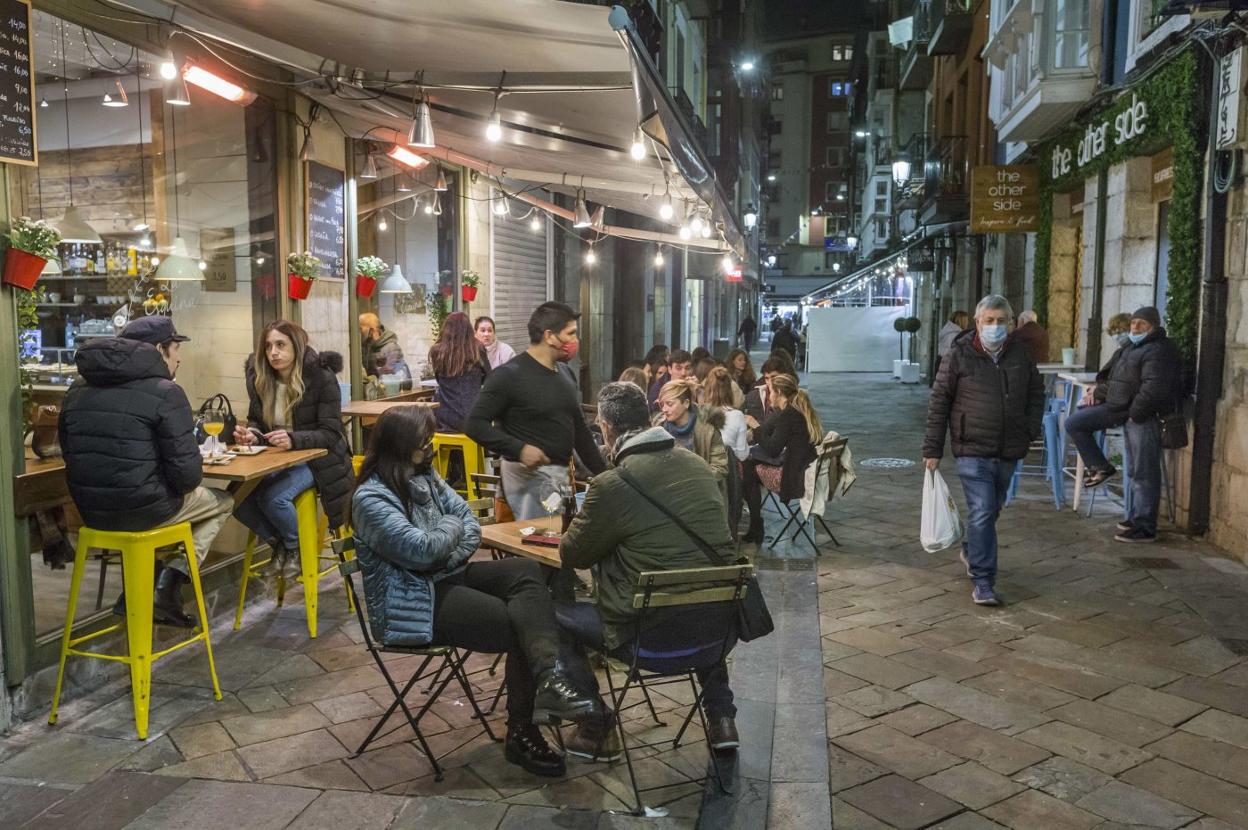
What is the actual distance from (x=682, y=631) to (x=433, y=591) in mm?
988

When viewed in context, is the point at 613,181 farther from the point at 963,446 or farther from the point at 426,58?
the point at 963,446

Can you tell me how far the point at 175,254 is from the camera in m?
6.84

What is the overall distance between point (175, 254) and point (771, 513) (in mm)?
5432

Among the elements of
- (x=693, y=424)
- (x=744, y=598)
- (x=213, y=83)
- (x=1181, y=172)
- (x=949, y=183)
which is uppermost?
→ (x=949, y=183)

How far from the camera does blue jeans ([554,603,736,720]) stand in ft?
12.2

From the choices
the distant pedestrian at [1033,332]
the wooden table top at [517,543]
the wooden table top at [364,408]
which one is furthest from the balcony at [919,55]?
the wooden table top at [517,543]

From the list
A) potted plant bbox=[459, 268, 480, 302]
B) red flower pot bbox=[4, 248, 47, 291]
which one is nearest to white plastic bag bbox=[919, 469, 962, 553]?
red flower pot bbox=[4, 248, 47, 291]

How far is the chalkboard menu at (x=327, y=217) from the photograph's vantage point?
23.7ft

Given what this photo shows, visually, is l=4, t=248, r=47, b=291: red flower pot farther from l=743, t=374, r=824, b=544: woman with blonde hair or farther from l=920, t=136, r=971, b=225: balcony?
l=920, t=136, r=971, b=225: balcony

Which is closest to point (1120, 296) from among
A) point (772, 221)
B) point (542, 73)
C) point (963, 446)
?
point (963, 446)

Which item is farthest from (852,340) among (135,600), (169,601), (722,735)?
(135,600)

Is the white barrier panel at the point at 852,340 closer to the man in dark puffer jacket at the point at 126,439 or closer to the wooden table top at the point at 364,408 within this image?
the wooden table top at the point at 364,408

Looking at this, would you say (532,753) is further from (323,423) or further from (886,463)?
(886,463)

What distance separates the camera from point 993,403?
5.96 m
